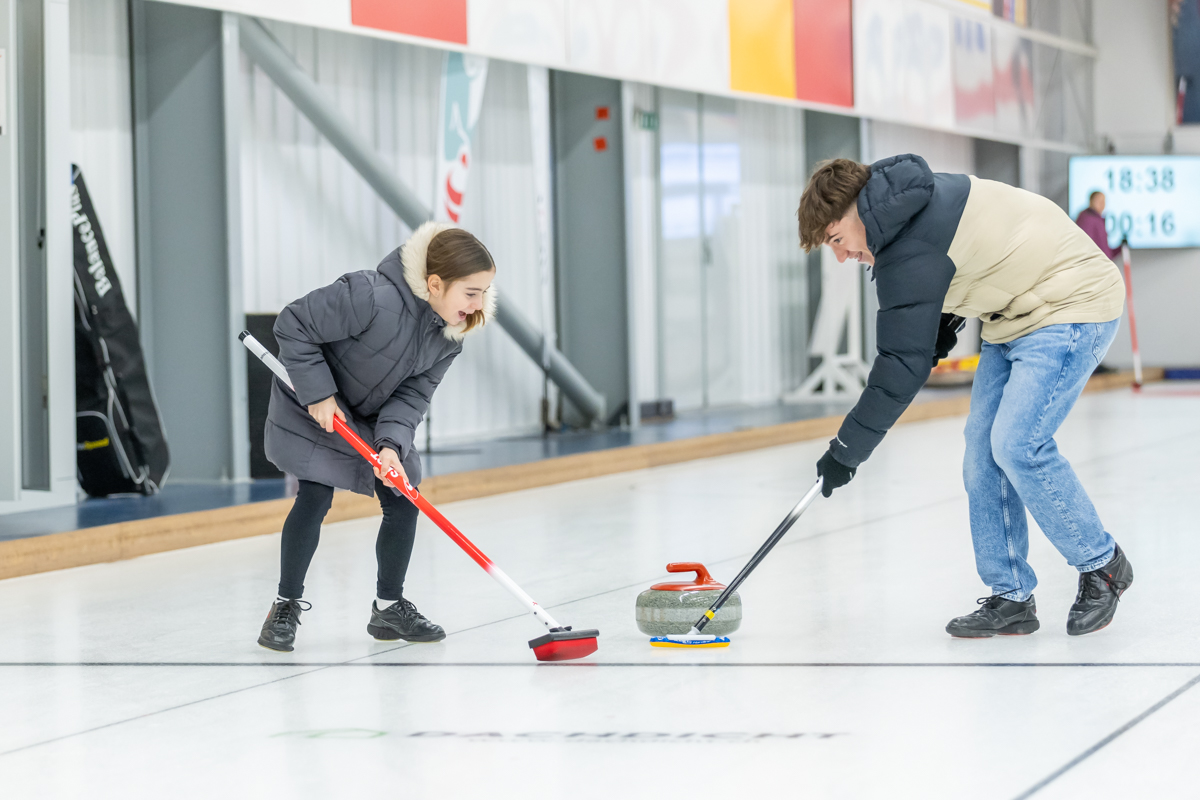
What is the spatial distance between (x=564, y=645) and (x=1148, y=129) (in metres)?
15.9

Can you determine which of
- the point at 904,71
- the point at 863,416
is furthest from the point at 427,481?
the point at 904,71

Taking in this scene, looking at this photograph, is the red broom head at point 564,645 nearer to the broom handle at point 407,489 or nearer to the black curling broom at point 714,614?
the broom handle at point 407,489

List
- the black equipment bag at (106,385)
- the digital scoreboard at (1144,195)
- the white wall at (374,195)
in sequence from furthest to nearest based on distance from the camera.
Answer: the digital scoreboard at (1144,195)
the white wall at (374,195)
the black equipment bag at (106,385)

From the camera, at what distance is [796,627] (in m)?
3.82

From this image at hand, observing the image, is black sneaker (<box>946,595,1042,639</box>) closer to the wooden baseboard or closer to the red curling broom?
the red curling broom

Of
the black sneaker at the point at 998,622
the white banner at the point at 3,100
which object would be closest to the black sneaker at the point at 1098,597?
the black sneaker at the point at 998,622

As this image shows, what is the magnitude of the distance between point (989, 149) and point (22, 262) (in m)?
12.3

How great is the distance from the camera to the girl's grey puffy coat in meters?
3.46

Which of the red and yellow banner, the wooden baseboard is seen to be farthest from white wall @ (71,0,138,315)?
the red and yellow banner

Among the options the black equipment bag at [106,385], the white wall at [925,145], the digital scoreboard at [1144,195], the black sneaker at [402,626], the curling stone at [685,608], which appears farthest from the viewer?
the digital scoreboard at [1144,195]

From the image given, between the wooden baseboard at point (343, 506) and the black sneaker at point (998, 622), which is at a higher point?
the wooden baseboard at point (343, 506)

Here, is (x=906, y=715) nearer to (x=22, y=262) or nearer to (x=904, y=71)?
(x=22, y=262)

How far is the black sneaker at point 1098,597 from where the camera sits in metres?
3.54

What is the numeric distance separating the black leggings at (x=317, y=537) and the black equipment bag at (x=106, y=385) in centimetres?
294
